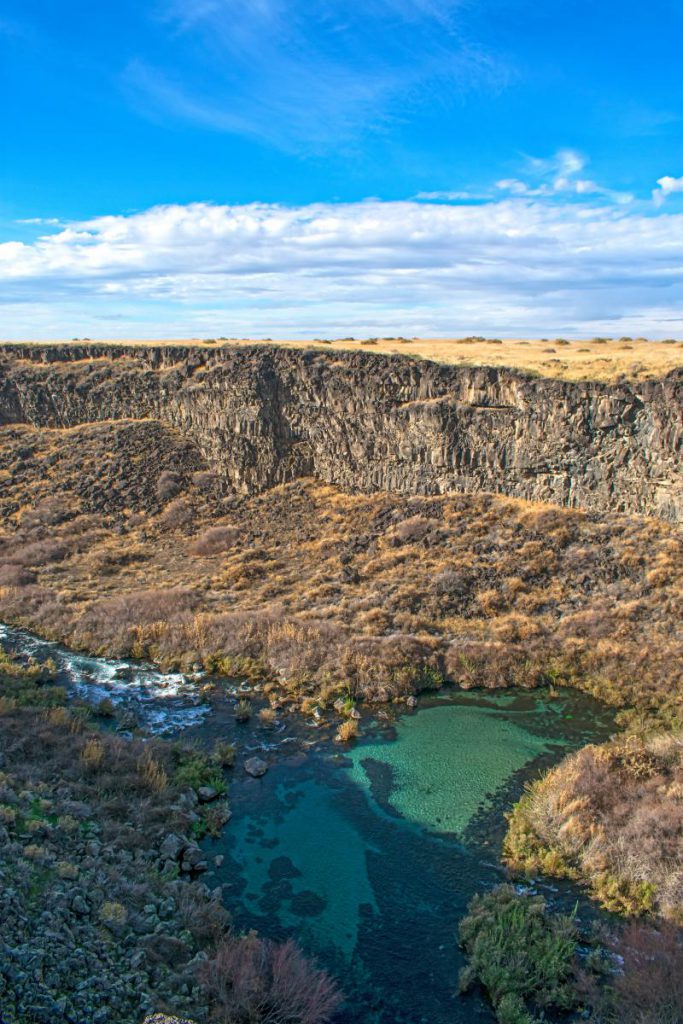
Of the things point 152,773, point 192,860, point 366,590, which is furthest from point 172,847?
point 366,590

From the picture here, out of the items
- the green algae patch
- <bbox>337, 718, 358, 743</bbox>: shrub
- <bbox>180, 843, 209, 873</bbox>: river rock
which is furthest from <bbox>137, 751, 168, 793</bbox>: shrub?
<bbox>337, 718, 358, 743</bbox>: shrub

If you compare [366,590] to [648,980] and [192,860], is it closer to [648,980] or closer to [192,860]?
[192,860]

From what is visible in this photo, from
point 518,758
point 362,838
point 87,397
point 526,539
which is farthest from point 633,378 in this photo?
point 87,397

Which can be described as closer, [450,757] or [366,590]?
[450,757]

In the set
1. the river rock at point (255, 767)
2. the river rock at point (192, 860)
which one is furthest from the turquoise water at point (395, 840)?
the river rock at point (192, 860)

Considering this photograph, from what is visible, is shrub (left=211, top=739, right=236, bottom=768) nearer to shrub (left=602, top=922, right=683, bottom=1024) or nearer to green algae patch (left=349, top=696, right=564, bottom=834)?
green algae patch (left=349, top=696, right=564, bottom=834)

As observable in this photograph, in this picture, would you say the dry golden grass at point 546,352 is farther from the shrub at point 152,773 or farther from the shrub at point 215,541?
the shrub at point 152,773
